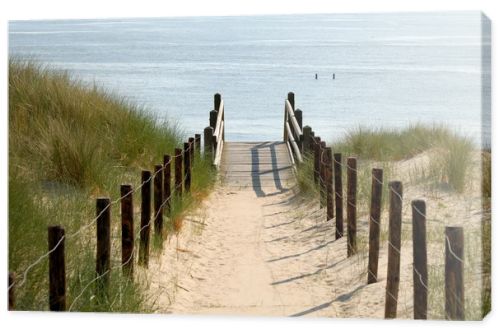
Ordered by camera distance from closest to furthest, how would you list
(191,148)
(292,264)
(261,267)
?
1. (261,267)
2. (292,264)
3. (191,148)

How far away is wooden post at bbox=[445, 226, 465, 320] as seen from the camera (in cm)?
562

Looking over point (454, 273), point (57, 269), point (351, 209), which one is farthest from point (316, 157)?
point (57, 269)

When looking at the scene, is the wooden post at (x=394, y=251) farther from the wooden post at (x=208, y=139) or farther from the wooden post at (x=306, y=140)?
the wooden post at (x=208, y=139)

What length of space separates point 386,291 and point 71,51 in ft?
15.1

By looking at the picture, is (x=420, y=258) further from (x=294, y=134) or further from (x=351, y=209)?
(x=294, y=134)

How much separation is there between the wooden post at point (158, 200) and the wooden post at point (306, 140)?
14.1 feet

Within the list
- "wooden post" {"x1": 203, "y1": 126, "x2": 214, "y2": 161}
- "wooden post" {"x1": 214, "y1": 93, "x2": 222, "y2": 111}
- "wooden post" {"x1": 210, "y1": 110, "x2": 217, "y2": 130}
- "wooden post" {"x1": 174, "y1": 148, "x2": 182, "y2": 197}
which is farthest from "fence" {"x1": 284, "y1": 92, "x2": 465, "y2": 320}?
"wooden post" {"x1": 214, "y1": 93, "x2": 222, "y2": 111}

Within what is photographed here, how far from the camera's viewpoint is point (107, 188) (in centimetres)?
931

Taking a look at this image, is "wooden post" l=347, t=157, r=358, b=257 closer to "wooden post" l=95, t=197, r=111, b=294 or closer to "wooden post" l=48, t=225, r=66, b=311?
"wooden post" l=95, t=197, r=111, b=294

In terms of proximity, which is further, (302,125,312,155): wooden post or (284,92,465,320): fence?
(302,125,312,155): wooden post

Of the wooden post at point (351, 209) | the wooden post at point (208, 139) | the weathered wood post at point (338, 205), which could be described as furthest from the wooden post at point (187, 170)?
the wooden post at point (351, 209)

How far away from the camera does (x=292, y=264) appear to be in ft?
28.4

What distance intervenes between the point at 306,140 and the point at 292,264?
4.68 meters

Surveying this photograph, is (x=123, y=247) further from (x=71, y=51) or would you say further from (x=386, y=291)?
(x=71, y=51)
